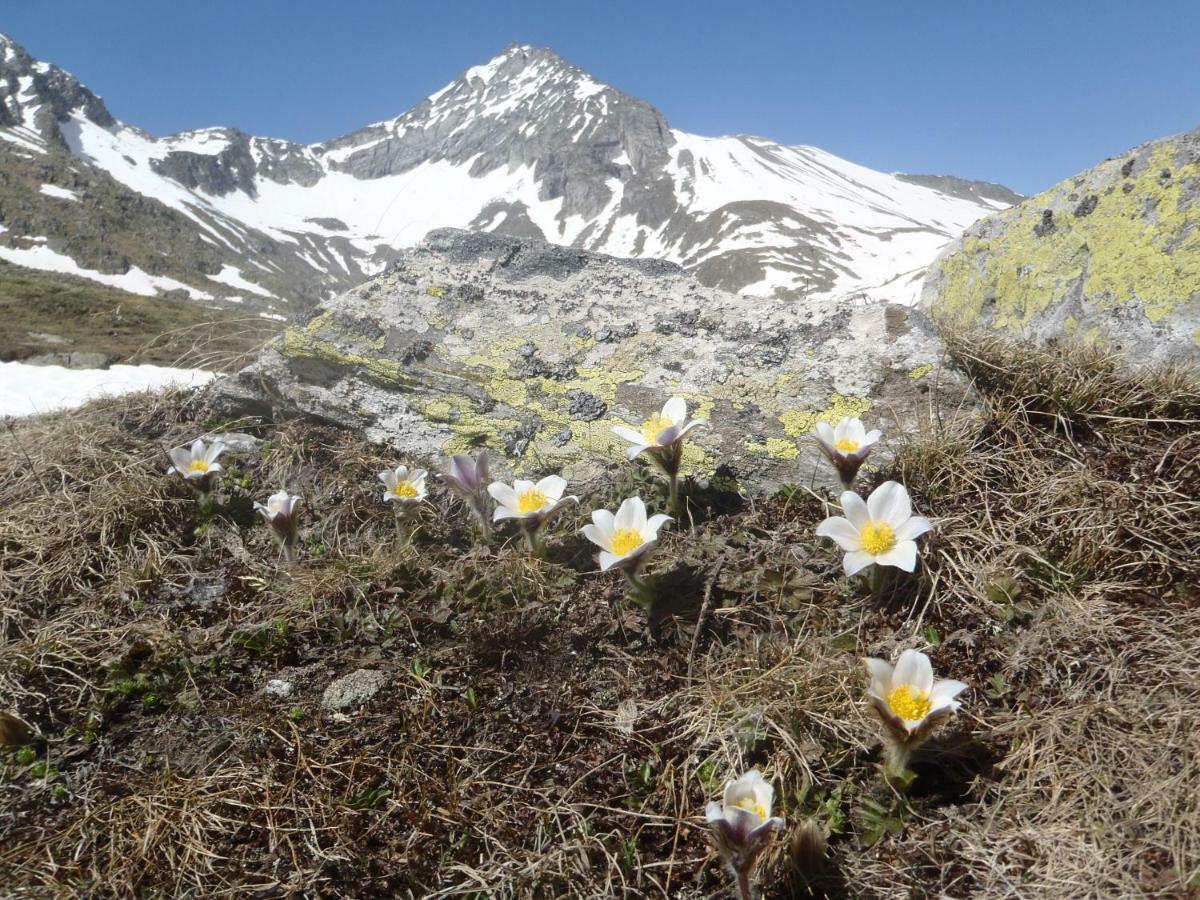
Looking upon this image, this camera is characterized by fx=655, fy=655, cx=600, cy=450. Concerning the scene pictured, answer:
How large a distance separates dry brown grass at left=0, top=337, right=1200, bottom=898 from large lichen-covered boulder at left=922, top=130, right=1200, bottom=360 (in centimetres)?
60

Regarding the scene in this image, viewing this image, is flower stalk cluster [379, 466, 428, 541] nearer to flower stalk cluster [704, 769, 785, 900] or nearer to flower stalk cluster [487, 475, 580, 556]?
flower stalk cluster [487, 475, 580, 556]

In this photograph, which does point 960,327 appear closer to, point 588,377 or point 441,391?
point 588,377

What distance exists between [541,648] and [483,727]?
443 mm

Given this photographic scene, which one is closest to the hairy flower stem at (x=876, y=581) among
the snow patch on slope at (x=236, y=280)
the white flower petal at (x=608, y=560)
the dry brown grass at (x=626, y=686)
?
the dry brown grass at (x=626, y=686)

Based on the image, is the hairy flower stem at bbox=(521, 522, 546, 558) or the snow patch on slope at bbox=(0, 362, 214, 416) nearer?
the hairy flower stem at bbox=(521, 522, 546, 558)

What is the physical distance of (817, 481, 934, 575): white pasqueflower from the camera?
8.34ft

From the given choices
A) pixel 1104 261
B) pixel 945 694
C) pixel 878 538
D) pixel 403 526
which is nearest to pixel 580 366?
pixel 403 526

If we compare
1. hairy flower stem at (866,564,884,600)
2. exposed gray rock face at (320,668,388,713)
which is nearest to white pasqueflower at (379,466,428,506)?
exposed gray rock face at (320,668,388,713)

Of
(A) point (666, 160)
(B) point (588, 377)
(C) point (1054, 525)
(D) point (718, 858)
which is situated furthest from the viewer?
(A) point (666, 160)

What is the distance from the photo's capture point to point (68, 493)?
3.69 m

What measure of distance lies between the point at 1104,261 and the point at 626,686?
370 cm

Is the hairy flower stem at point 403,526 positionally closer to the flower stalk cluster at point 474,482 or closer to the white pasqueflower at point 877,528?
the flower stalk cluster at point 474,482

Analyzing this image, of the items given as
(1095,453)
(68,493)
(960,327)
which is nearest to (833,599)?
(1095,453)

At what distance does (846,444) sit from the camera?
302cm
